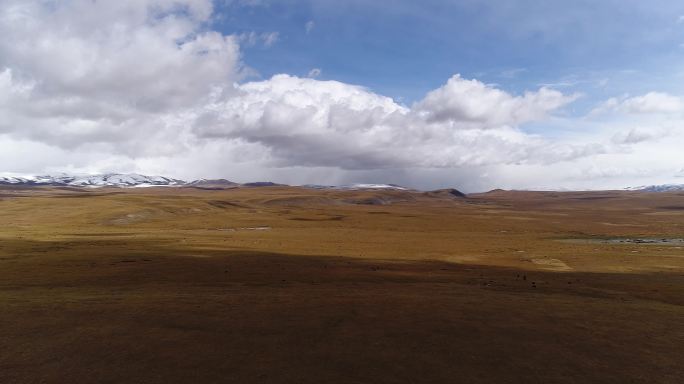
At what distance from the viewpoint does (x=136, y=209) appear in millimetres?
91375

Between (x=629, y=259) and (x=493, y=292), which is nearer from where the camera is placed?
(x=493, y=292)

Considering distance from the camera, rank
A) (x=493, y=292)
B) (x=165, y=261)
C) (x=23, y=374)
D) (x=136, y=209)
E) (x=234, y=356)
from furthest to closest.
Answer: (x=136, y=209) < (x=165, y=261) < (x=493, y=292) < (x=234, y=356) < (x=23, y=374)

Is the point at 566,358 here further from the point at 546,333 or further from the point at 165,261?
the point at 165,261

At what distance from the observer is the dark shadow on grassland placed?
1175 cm

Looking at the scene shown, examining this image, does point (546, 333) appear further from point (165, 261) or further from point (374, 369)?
point (165, 261)

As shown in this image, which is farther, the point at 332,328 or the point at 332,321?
the point at 332,321

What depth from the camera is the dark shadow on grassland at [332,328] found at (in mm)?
11750

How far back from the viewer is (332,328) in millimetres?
15258

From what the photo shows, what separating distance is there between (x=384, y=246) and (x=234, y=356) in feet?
118

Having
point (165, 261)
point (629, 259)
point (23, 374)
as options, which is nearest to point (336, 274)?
point (165, 261)

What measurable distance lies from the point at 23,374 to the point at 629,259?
4230 centimetres

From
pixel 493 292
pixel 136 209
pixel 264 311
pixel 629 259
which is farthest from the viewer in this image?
Result: pixel 136 209

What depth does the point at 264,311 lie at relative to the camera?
56.8 ft

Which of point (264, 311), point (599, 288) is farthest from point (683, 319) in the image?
point (264, 311)
